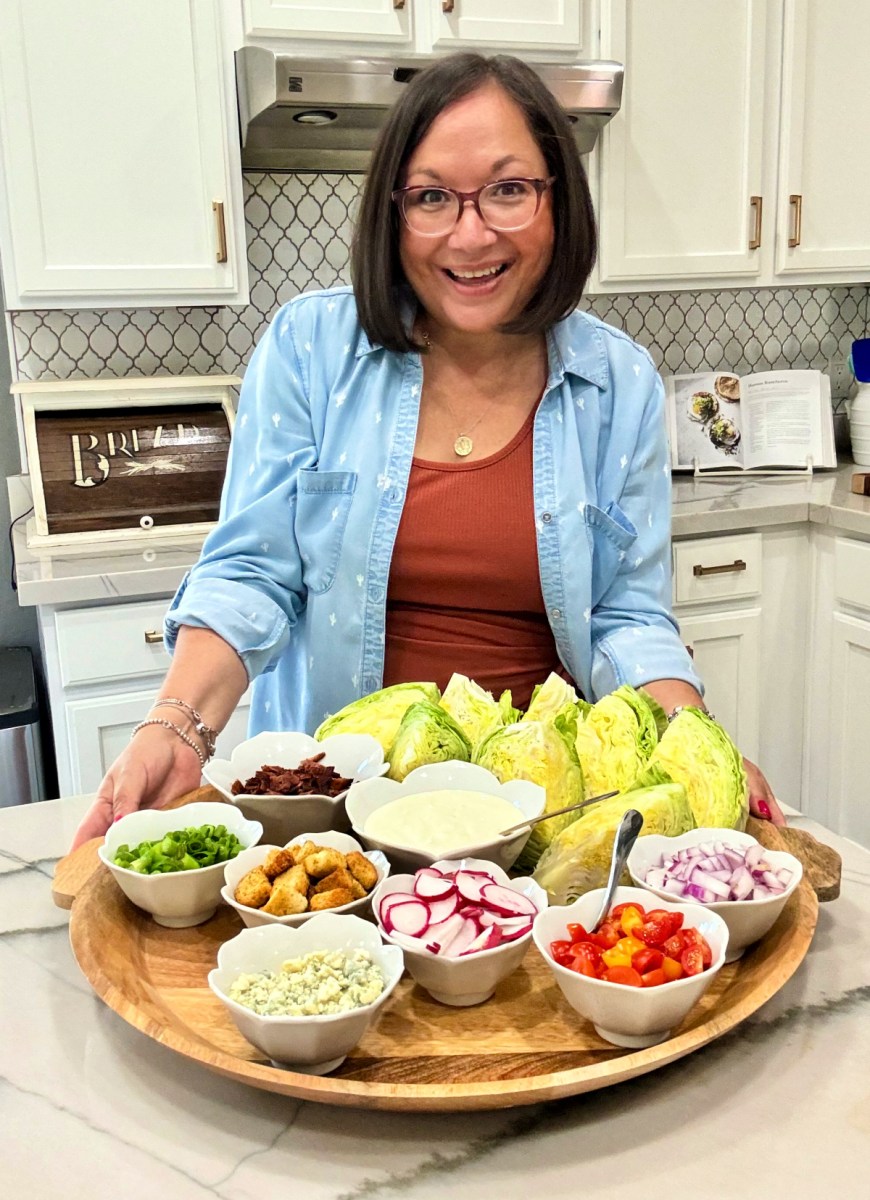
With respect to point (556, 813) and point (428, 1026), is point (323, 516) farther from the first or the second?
point (428, 1026)

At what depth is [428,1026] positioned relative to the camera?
2.76 feet

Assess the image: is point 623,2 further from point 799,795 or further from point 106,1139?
point 106,1139

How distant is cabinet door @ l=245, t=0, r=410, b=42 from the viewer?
2373 mm

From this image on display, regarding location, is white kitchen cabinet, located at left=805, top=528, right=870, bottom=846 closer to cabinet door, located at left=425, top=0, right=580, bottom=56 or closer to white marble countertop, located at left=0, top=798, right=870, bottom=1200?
cabinet door, located at left=425, top=0, right=580, bottom=56

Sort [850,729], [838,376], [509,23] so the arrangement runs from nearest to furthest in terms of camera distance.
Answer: [509,23], [850,729], [838,376]

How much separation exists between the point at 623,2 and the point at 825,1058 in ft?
8.38

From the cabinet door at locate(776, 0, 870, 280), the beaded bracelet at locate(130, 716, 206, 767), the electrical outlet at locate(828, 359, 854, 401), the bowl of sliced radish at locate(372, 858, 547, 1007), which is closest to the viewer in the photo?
the bowl of sliced radish at locate(372, 858, 547, 1007)

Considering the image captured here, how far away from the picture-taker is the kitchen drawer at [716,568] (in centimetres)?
271

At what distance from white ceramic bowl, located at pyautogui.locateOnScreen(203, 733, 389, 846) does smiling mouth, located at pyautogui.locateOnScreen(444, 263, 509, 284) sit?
1.93ft

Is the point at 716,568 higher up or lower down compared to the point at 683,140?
lower down

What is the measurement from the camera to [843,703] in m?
2.84

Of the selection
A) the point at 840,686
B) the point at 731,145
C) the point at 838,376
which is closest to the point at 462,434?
the point at 840,686

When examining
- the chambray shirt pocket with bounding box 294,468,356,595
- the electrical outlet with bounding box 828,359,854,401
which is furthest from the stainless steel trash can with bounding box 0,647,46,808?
the electrical outlet with bounding box 828,359,854,401

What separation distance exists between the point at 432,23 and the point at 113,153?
77 centimetres
